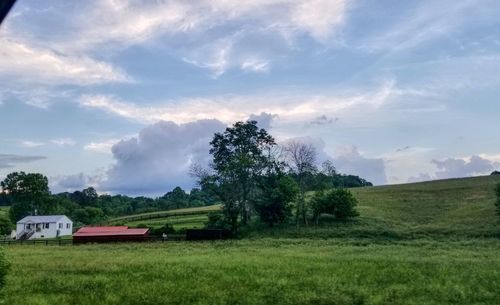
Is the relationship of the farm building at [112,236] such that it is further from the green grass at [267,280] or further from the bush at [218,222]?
the green grass at [267,280]

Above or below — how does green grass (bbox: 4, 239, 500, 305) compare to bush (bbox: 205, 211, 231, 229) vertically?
below

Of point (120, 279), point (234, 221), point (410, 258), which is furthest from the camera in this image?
point (234, 221)

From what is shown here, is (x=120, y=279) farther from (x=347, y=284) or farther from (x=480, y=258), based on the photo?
(x=480, y=258)

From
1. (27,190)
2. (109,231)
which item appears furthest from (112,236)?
(27,190)

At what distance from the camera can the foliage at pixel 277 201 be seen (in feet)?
206

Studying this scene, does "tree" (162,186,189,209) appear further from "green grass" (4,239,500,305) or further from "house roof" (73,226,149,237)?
"green grass" (4,239,500,305)

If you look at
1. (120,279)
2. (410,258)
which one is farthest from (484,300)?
(120,279)

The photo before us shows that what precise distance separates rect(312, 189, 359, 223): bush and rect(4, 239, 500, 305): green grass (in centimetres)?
2691

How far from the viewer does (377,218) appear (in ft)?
210

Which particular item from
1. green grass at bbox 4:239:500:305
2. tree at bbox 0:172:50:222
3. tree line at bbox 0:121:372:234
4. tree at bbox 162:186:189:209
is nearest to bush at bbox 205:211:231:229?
tree line at bbox 0:121:372:234

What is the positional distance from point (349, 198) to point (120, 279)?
42613 millimetres

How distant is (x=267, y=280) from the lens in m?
24.2

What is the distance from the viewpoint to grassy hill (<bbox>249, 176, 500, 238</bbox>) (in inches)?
2074

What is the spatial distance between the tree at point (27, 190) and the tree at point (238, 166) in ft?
189
